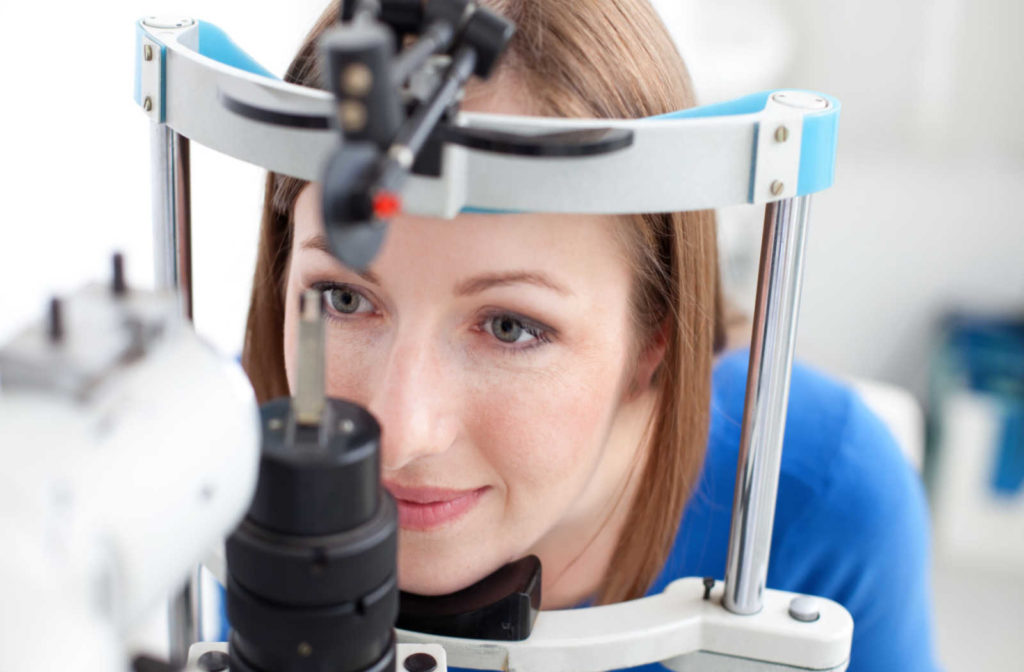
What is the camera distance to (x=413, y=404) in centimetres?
65

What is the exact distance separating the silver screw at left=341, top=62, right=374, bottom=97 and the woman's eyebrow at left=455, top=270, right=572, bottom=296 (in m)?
0.30

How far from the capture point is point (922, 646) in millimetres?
1191

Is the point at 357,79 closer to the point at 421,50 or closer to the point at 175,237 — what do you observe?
the point at 421,50

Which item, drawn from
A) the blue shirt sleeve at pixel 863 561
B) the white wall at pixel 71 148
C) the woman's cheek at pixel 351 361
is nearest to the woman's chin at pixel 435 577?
the woman's cheek at pixel 351 361

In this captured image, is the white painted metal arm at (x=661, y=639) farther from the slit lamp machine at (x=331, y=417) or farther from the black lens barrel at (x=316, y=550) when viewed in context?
the black lens barrel at (x=316, y=550)

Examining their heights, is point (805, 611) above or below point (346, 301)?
below

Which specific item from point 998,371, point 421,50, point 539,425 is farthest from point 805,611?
point 998,371

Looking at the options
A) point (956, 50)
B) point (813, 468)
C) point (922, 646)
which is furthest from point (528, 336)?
point (956, 50)

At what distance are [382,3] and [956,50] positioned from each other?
2.61m

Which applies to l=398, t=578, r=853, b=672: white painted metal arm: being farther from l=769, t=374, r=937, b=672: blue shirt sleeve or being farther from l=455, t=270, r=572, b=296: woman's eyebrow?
l=769, t=374, r=937, b=672: blue shirt sleeve

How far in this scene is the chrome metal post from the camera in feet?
2.25

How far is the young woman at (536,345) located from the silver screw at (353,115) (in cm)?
28

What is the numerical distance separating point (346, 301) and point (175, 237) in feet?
0.40

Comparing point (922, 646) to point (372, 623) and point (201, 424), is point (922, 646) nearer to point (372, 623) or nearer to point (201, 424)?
point (372, 623)
